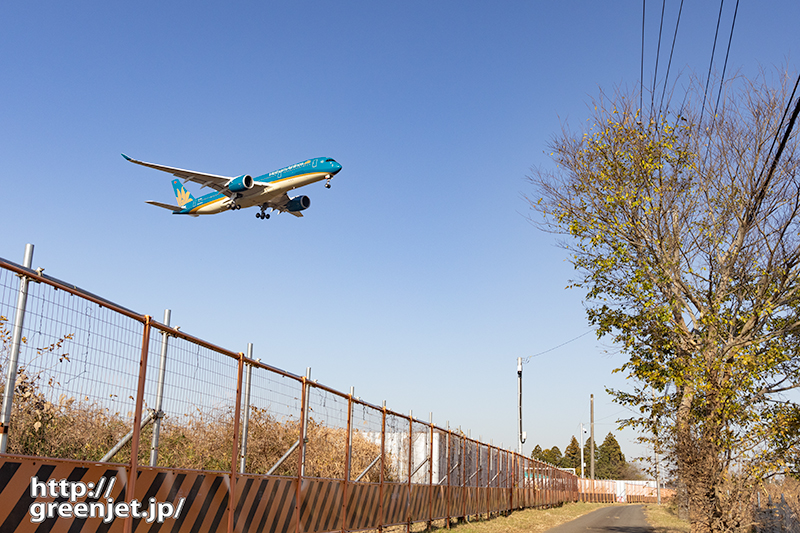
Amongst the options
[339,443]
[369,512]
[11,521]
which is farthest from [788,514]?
[11,521]

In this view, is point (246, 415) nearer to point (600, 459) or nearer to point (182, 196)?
point (182, 196)

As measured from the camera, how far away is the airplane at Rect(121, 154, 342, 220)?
79.9ft

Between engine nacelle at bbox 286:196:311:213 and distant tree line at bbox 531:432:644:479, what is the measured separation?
3569 inches

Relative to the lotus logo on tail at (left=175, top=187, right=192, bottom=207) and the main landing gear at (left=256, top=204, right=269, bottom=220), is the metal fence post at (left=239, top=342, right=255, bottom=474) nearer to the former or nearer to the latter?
the main landing gear at (left=256, top=204, right=269, bottom=220)

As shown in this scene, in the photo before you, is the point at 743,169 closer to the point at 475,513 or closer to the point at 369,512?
the point at 369,512

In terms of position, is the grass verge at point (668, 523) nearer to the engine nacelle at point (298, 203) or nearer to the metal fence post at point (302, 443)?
the metal fence post at point (302, 443)

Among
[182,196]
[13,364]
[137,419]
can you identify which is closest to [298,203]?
[182,196]

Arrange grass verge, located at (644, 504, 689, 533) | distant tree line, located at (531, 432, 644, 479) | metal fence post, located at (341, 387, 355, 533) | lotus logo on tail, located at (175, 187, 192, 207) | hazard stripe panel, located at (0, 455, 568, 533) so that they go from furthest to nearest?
distant tree line, located at (531, 432, 644, 479) → lotus logo on tail, located at (175, 187, 192, 207) → grass verge, located at (644, 504, 689, 533) → metal fence post, located at (341, 387, 355, 533) → hazard stripe panel, located at (0, 455, 568, 533)

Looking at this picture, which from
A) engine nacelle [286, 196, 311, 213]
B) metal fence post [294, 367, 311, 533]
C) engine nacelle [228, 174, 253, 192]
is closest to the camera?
metal fence post [294, 367, 311, 533]

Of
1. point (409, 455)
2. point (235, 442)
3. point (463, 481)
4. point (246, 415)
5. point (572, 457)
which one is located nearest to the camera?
point (235, 442)

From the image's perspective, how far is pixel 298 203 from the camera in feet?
89.9

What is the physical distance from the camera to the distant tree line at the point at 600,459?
353 feet

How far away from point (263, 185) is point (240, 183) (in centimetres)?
100

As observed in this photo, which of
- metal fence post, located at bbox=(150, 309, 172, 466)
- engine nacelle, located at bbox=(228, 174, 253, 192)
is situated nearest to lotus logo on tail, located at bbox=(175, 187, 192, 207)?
engine nacelle, located at bbox=(228, 174, 253, 192)
